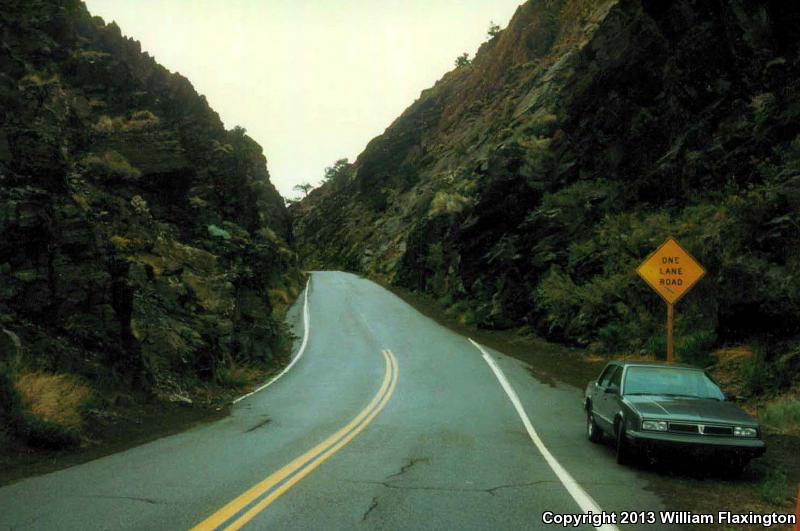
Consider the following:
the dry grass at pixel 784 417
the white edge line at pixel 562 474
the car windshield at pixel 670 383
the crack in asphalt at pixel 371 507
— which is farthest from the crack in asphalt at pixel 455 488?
the dry grass at pixel 784 417

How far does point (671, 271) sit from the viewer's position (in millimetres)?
15070

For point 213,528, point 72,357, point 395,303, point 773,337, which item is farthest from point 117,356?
point 395,303

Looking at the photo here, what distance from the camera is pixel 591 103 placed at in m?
32.7

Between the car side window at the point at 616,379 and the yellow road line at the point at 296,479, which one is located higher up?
the car side window at the point at 616,379

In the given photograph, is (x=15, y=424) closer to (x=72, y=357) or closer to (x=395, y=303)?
(x=72, y=357)

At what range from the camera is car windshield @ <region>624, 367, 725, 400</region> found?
398 inches

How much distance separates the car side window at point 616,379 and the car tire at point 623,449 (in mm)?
1153

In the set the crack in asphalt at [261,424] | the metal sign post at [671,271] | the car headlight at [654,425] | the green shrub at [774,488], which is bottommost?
the crack in asphalt at [261,424]

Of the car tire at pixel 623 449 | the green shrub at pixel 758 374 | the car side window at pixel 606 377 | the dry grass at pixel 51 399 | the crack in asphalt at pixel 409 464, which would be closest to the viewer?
the crack in asphalt at pixel 409 464

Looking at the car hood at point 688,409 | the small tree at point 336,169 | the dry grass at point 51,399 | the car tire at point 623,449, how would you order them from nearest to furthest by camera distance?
the car hood at point 688,409, the car tire at point 623,449, the dry grass at point 51,399, the small tree at point 336,169

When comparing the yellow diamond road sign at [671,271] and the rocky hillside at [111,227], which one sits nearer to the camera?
the rocky hillside at [111,227]

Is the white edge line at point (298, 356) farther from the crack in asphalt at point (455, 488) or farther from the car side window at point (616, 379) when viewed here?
the crack in asphalt at point (455, 488)

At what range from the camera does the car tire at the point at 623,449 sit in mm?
9156

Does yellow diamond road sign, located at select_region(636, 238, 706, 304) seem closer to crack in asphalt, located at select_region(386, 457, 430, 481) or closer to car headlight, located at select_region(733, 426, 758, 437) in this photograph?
car headlight, located at select_region(733, 426, 758, 437)
